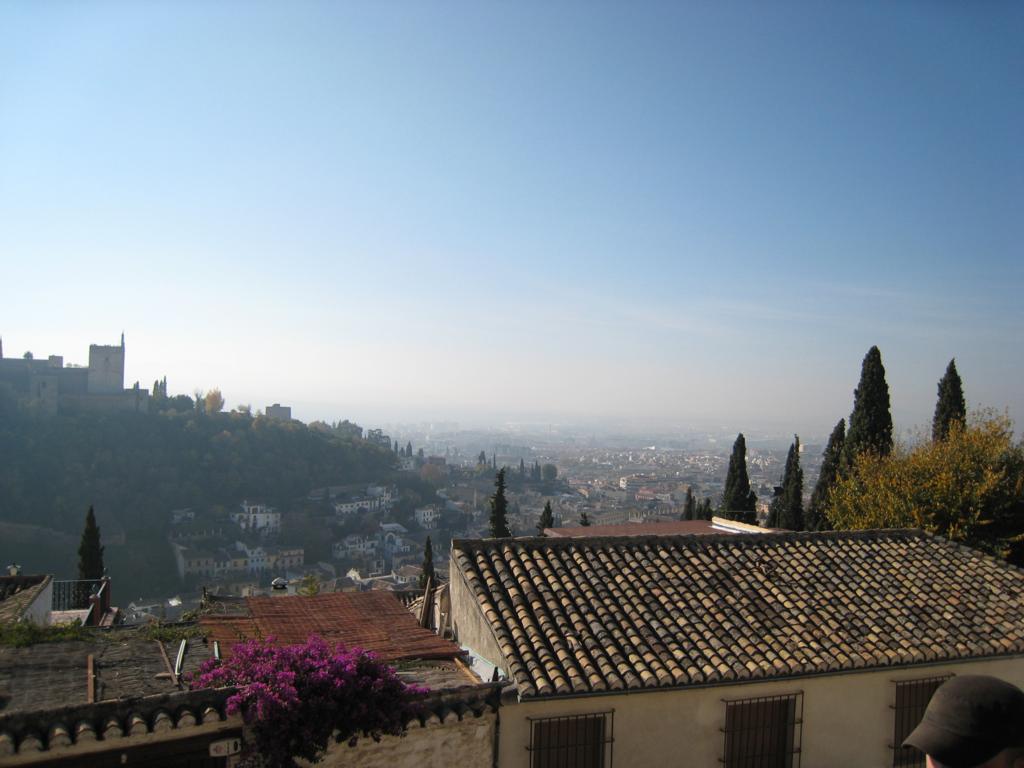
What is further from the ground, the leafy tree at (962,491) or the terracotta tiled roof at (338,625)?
the leafy tree at (962,491)

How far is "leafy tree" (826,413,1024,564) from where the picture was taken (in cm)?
1443

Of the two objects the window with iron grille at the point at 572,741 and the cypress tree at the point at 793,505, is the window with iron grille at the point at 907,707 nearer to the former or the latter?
the window with iron grille at the point at 572,741

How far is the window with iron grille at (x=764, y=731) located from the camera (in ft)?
23.6

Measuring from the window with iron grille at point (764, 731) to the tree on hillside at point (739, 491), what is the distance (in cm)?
2637

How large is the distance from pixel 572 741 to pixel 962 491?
11.9 metres

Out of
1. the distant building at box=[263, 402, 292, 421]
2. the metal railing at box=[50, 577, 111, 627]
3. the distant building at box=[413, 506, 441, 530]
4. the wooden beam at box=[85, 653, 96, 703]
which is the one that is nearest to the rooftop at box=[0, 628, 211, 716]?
the wooden beam at box=[85, 653, 96, 703]

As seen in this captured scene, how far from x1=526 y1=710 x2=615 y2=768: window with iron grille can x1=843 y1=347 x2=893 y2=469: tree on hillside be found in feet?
66.1

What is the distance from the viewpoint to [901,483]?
1530 cm

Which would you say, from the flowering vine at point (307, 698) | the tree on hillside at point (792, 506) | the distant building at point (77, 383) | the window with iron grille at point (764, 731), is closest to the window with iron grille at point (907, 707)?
the window with iron grille at point (764, 731)

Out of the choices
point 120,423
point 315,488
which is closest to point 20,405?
point 120,423

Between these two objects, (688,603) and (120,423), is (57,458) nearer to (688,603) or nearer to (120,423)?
(120,423)

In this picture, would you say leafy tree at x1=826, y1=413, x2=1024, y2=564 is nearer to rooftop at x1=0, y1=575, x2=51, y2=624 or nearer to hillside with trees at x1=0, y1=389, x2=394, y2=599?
rooftop at x1=0, y1=575, x2=51, y2=624

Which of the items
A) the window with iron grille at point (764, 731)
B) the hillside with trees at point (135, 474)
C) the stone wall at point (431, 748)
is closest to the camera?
the stone wall at point (431, 748)

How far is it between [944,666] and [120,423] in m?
109
